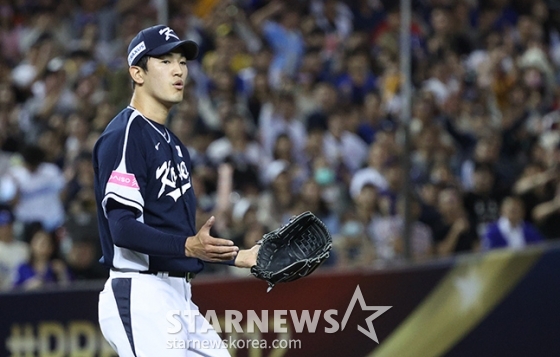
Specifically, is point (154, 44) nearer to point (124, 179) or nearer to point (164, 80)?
Result: point (164, 80)

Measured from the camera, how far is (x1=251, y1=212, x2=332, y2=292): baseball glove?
4418 mm

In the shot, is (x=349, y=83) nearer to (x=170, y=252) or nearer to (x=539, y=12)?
(x=539, y=12)

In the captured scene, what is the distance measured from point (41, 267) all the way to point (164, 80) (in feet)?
14.5

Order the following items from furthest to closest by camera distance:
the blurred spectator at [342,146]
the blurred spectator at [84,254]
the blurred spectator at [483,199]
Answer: the blurred spectator at [342,146], the blurred spectator at [483,199], the blurred spectator at [84,254]

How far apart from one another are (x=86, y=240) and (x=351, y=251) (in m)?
2.20

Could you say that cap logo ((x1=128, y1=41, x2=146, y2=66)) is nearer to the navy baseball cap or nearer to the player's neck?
the navy baseball cap

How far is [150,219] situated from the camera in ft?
14.9

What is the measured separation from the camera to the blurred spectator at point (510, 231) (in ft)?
30.3

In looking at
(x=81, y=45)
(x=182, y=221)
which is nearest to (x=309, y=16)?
(x=81, y=45)

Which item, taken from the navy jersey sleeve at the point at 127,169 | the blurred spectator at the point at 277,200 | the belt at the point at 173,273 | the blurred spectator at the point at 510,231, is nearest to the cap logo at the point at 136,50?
Result: the navy jersey sleeve at the point at 127,169

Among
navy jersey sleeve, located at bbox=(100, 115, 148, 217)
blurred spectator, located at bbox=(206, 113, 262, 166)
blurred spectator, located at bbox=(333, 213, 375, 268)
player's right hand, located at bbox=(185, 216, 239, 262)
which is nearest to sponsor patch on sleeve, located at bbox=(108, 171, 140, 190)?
navy jersey sleeve, located at bbox=(100, 115, 148, 217)

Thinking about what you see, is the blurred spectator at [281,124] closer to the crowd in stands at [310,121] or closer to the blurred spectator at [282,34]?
the crowd in stands at [310,121]

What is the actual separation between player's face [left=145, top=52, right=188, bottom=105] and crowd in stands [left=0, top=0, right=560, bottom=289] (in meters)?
4.02

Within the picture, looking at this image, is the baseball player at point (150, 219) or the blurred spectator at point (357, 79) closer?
the baseball player at point (150, 219)
